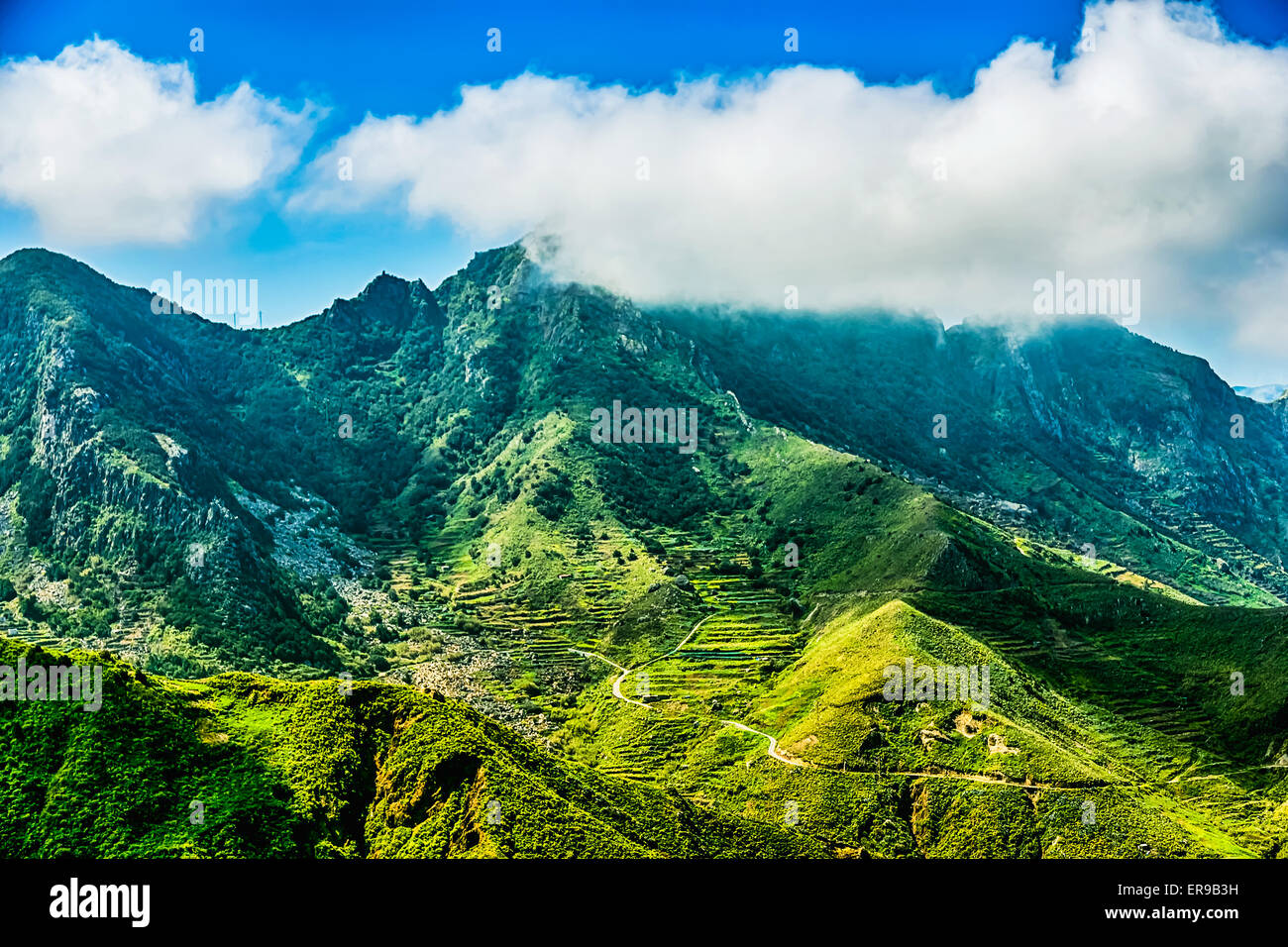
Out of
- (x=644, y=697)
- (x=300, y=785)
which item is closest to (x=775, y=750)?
(x=644, y=697)

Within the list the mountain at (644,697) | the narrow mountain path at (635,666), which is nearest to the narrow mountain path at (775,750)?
the mountain at (644,697)

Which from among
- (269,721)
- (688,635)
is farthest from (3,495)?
(269,721)

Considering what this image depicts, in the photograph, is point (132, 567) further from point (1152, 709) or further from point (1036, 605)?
point (1152, 709)

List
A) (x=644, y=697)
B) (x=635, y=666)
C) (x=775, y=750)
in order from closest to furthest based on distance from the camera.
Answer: (x=775, y=750)
(x=644, y=697)
(x=635, y=666)

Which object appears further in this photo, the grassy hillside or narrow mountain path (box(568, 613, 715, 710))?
narrow mountain path (box(568, 613, 715, 710))

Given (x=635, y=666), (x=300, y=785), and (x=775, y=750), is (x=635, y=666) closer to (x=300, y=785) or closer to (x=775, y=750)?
(x=775, y=750)

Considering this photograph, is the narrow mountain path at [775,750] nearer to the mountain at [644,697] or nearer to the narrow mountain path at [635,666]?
the mountain at [644,697]

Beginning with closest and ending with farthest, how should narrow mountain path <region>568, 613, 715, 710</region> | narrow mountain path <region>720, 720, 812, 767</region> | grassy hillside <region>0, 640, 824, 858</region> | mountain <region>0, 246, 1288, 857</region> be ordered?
grassy hillside <region>0, 640, 824, 858</region>, mountain <region>0, 246, 1288, 857</region>, narrow mountain path <region>720, 720, 812, 767</region>, narrow mountain path <region>568, 613, 715, 710</region>

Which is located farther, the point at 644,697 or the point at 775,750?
the point at 644,697

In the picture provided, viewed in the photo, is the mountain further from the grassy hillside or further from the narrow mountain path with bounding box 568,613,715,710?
the narrow mountain path with bounding box 568,613,715,710

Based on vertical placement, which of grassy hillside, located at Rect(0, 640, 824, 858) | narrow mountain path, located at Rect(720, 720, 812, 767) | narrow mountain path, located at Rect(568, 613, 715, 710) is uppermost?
grassy hillside, located at Rect(0, 640, 824, 858)

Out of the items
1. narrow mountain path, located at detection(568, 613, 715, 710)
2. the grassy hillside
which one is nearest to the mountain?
the grassy hillside
